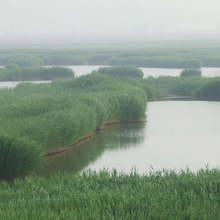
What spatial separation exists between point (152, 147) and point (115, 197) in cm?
485

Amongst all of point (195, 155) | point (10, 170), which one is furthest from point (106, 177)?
point (195, 155)

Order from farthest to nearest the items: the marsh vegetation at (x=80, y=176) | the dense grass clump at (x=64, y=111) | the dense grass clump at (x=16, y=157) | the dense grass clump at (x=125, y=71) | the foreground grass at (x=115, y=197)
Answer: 1. the dense grass clump at (x=125, y=71)
2. the dense grass clump at (x=64, y=111)
3. the dense grass clump at (x=16, y=157)
4. the marsh vegetation at (x=80, y=176)
5. the foreground grass at (x=115, y=197)

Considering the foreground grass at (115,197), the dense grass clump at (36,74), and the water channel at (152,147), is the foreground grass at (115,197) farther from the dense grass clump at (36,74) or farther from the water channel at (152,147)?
the dense grass clump at (36,74)

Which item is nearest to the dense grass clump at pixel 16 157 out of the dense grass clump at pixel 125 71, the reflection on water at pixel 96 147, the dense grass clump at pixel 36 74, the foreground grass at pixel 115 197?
the reflection on water at pixel 96 147

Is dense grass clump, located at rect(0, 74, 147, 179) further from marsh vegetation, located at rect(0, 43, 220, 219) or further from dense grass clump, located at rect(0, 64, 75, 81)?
dense grass clump, located at rect(0, 64, 75, 81)

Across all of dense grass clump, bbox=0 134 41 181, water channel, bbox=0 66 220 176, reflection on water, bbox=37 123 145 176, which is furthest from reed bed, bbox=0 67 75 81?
dense grass clump, bbox=0 134 41 181

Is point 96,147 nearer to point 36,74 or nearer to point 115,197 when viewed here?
point 115,197

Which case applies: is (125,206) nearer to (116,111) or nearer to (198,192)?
(198,192)

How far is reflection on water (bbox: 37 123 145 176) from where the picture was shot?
9.27 m

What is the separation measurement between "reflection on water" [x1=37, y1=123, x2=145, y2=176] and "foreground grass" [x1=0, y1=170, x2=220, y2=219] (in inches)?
80.0

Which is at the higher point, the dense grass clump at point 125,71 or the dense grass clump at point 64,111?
the dense grass clump at point 64,111

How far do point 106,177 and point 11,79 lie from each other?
19308 millimetres

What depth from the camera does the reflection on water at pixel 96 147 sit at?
927 centimetres

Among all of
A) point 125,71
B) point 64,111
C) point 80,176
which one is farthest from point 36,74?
point 80,176
